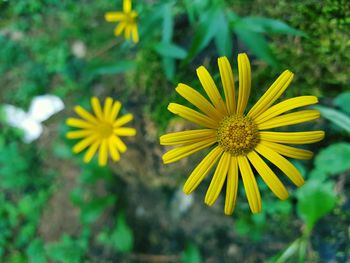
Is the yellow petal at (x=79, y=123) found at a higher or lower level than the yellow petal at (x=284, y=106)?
higher

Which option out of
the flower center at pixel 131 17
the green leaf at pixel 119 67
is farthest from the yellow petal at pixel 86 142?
the flower center at pixel 131 17

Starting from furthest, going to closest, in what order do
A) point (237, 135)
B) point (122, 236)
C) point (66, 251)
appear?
point (66, 251), point (122, 236), point (237, 135)

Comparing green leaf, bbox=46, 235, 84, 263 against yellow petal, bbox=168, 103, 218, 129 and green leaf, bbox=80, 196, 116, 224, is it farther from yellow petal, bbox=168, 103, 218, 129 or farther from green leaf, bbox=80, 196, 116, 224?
yellow petal, bbox=168, 103, 218, 129

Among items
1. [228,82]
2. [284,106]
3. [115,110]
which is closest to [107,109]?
[115,110]

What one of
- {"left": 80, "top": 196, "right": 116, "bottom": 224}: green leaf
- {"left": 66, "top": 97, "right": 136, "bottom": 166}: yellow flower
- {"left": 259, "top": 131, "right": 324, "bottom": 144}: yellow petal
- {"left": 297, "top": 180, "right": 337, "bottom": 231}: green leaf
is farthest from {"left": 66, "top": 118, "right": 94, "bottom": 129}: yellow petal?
{"left": 297, "top": 180, "right": 337, "bottom": 231}: green leaf

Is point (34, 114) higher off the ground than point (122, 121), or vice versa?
point (34, 114)

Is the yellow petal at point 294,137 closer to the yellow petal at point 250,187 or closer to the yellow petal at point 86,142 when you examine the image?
the yellow petal at point 250,187

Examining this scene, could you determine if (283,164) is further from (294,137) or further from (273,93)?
(273,93)
